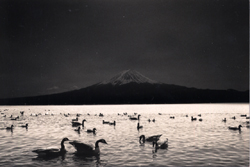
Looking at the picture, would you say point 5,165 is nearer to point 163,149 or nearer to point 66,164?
point 66,164

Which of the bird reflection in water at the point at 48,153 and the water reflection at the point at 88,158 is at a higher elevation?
the bird reflection in water at the point at 48,153

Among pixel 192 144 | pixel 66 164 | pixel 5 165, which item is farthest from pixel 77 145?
pixel 192 144

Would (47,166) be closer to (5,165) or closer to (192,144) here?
(5,165)

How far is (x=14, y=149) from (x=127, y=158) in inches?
432

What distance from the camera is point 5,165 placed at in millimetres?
17438

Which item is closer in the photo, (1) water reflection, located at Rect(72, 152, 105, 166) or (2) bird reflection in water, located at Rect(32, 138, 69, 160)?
(1) water reflection, located at Rect(72, 152, 105, 166)

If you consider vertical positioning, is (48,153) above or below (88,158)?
above

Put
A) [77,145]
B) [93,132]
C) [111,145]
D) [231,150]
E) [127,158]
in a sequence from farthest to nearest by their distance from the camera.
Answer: [93,132] < [111,145] < [231,150] < [77,145] < [127,158]

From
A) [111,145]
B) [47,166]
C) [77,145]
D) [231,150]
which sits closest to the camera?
[47,166]

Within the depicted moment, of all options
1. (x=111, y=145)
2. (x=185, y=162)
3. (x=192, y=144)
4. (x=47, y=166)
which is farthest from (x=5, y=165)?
(x=192, y=144)

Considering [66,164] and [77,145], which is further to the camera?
[77,145]

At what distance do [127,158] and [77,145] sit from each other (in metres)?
4.34

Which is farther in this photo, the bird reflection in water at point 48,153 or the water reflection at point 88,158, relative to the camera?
the bird reflection in water at point 48,153

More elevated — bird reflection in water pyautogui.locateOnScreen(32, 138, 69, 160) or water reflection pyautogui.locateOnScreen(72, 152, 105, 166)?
bird reflection in water pyautogui.locateOnScreen(32, 138, 69, 160)
